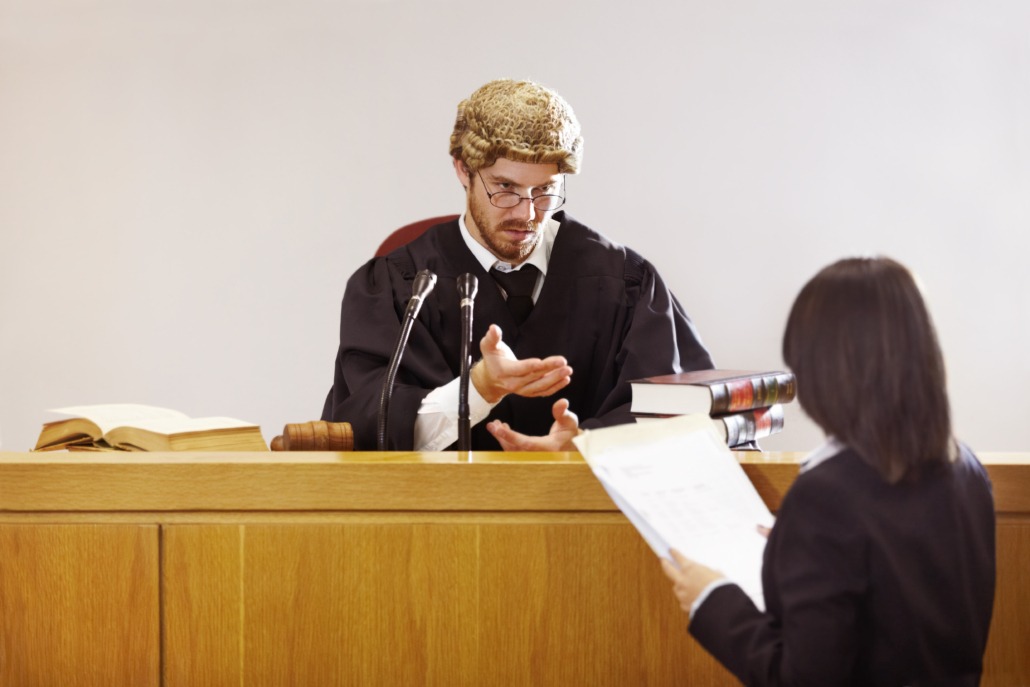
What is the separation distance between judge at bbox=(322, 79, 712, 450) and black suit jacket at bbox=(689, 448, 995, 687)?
4.98 feet

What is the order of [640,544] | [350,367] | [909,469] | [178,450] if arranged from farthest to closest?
[350,367] → [178,450] → [640,544] → [909,469]

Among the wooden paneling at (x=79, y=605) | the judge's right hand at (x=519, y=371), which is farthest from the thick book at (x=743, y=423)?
the wooden paneling at (x=79, y=605)

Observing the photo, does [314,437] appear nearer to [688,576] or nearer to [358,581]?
[358,581]

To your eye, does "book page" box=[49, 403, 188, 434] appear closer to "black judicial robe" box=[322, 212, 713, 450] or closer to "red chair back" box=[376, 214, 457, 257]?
"black judicial robe" box=[322, 212, 713, 450]

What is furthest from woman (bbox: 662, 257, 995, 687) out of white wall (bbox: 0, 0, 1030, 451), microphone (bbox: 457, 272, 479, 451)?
white wall (bbox: 0, 0, 1030, 451)

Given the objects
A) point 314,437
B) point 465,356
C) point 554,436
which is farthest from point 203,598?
point 554,436

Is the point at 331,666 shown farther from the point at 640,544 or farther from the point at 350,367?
the point at 350,367

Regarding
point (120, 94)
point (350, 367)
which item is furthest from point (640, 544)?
point (120, 94)

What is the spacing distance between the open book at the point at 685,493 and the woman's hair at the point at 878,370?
21 cm

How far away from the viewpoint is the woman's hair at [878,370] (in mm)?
1022

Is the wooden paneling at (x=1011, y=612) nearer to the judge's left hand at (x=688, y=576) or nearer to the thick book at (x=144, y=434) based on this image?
the judge's left hand at (x=688, y=576)

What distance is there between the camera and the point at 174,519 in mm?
1459

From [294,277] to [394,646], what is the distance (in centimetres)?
357

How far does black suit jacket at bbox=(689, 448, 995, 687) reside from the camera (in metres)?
1.01
